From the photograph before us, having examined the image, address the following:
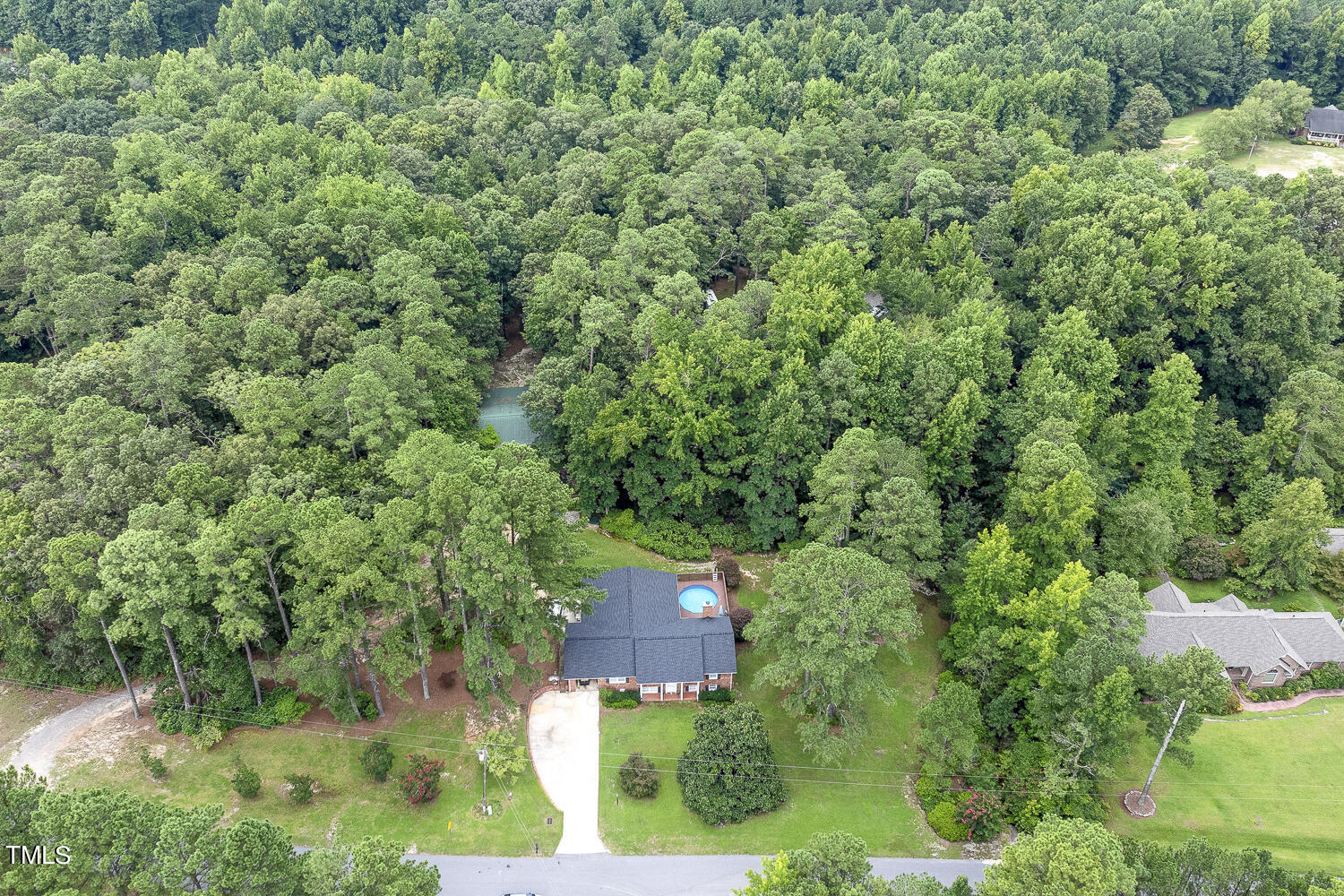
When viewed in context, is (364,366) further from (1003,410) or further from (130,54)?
(130,54)

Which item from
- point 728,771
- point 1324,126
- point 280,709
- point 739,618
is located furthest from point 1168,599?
point 1324,126

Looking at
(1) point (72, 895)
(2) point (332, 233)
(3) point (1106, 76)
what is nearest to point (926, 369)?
(2) point (332, 233)

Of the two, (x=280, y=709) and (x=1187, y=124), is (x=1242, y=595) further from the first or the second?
(x=1187, y=124)

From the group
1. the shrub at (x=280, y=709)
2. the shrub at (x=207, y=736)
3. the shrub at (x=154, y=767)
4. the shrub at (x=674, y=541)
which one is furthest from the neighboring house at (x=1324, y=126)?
the shrub at (x=154, y=767)

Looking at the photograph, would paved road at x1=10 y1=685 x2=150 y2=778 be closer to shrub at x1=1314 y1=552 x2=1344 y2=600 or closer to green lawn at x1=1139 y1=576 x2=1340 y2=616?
green lawn at x1=1139 y1=576 x2=1340 y2=616

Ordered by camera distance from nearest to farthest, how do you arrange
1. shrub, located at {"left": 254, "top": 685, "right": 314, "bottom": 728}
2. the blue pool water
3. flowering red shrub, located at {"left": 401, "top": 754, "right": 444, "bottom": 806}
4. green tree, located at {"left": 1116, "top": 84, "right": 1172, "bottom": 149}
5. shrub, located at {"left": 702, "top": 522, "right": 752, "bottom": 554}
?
flowering red shrub, located at {"left": 401, "top": 754, "right": 444, "bottom": 806}, shrub, located at {"left": 254, "top": 685, "right": 314, "bottom": 728}, the blue pool water, shrub, located at {"left": 702, "top": 522, "right": 752, "bottom": 554}, green tree, located at {"left": 1116, "top": 84, "right": 1172, "bottom": 149}

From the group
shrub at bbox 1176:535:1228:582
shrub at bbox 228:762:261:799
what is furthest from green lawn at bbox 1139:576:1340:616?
shrub at bbox 228:762:261:799

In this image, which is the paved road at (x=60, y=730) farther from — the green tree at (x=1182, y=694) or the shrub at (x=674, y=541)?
the green tree at (x=1182, y=694)
